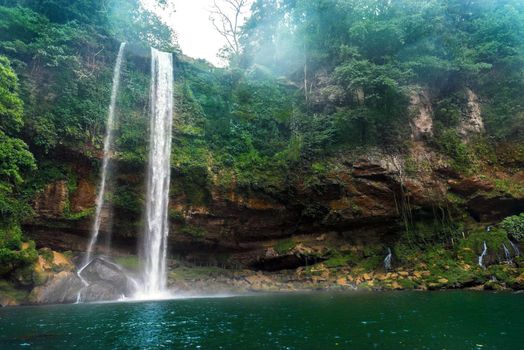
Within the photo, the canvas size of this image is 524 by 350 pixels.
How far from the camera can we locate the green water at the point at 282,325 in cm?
845

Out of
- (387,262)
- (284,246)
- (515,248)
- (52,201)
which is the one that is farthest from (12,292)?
(515,248)

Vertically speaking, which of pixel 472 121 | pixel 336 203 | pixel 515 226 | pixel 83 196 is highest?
pixel 472 121

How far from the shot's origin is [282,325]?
422 inches

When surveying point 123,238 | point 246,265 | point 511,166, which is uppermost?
point 511,166

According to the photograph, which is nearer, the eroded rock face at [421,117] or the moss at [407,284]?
the moss at [407,284]

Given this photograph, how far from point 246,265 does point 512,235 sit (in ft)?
53.6

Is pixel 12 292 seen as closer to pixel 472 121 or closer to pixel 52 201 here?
pixel 52 201

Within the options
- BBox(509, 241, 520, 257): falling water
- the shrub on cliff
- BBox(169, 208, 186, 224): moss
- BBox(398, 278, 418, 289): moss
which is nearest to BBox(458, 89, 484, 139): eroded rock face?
the shrub on cliff

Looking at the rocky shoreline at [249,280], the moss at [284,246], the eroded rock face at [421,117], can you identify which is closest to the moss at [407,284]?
the rocky shoreline at [249,280]

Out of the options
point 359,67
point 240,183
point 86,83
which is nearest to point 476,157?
point 359,67

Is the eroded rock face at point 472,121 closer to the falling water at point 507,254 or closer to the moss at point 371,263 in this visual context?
the falling water at point 507,254

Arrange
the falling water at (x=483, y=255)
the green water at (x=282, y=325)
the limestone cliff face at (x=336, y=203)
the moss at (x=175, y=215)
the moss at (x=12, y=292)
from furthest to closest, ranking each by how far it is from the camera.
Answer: the limestone cliff face at (x=336, y=203), the moss at (x=175, y=215), the falling water at (x=483, y=255), the moss at (x=12, y=292), the green water at (x=282, y=325)

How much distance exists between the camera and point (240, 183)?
23047 mm

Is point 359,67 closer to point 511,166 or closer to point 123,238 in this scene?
point 511,166
